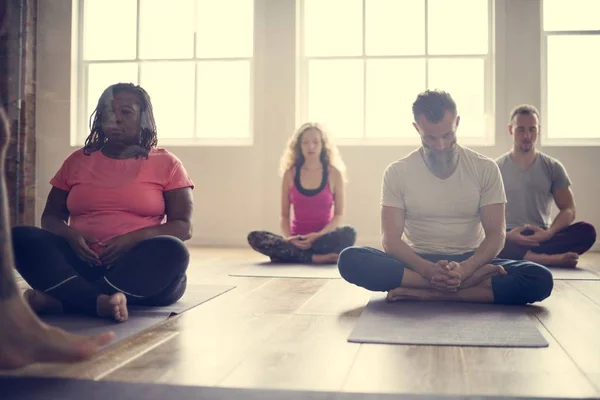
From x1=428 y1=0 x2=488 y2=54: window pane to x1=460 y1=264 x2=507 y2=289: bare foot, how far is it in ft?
11.0

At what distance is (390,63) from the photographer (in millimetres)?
5688

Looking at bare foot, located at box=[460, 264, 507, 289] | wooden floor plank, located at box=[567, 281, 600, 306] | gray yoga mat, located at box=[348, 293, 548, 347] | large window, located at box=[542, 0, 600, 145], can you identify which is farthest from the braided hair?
large window, located at box=[542, 0, 600, 145]

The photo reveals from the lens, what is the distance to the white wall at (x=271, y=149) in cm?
541

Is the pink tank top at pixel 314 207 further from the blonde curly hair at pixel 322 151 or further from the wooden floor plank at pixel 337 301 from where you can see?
the wooden floor plank at pixel 337 301

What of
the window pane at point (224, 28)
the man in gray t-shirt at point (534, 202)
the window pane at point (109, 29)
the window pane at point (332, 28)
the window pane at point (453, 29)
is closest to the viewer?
the man in gray t-shirt at point (534, 202)

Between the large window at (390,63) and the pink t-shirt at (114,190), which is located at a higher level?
the large window at (390,63)

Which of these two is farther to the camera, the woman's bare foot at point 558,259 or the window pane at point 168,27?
the window pane at point 168,27

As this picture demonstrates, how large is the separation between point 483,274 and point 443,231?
228 mm

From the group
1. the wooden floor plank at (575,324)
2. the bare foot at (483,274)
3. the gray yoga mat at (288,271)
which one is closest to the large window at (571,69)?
the gray yoga mat at (288,271)

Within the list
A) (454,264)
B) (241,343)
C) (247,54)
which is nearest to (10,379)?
(241,343)

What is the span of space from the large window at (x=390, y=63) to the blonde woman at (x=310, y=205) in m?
0.95

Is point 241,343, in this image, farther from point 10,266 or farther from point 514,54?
point 514,54

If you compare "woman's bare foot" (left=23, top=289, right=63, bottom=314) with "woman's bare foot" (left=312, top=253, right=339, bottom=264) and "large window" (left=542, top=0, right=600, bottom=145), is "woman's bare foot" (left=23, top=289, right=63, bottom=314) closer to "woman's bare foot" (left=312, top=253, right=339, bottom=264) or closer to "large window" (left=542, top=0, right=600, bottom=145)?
"woman's bare foot" (left=312, top=253, right=339, bottom=264)

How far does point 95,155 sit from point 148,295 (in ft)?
1.71
